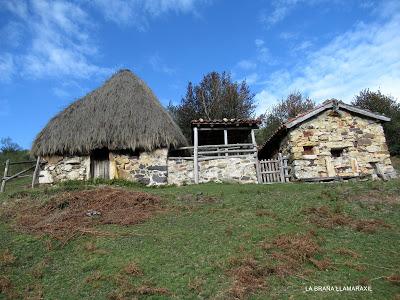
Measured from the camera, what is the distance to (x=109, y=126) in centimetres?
1645

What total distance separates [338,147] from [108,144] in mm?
10352

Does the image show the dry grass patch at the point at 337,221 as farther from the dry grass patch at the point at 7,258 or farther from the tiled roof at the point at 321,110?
the dry grass patch at the point at 7,258

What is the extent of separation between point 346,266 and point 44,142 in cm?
1411

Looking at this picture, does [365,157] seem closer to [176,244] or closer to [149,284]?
[176,244]

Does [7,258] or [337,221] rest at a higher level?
[337,221]

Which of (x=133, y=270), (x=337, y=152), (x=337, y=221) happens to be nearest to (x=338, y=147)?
(x=337, y=152)

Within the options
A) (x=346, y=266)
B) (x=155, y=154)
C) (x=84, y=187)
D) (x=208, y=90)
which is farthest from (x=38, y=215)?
(x=208, y=90)

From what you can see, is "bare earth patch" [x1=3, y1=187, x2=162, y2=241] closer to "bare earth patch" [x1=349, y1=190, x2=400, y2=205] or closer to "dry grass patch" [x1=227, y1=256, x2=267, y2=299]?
"dry grass patch" [x1=227, y1=256, x2=267, y2=299]

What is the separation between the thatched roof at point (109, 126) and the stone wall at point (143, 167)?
0.43 meters

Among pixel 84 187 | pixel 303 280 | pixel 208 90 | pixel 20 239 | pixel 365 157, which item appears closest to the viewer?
pixel 303 280

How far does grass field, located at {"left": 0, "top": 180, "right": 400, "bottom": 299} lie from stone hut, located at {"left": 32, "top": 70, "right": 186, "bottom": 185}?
5.94 meters

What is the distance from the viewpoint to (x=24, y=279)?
6.79 meters

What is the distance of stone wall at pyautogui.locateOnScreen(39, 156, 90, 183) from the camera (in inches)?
643

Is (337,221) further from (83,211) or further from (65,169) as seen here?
(65,169)
